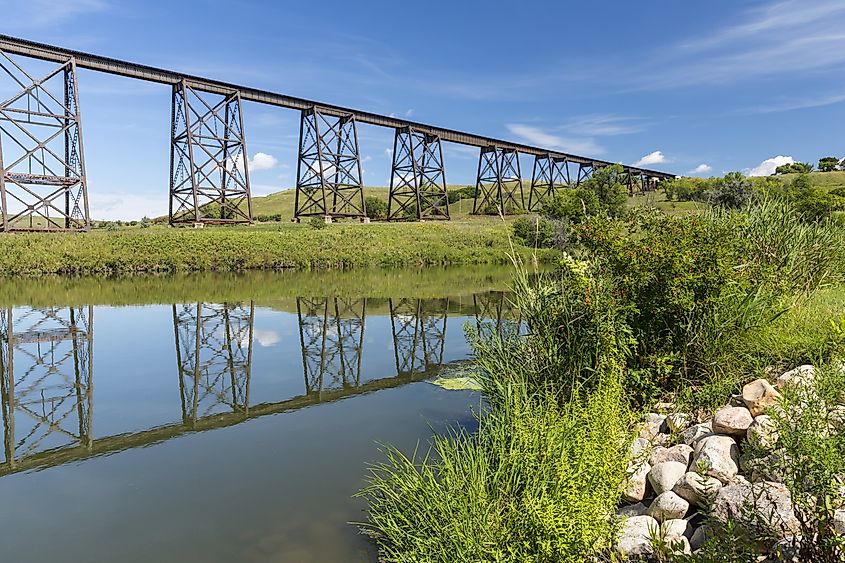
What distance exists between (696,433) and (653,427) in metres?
0.43

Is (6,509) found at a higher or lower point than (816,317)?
lower

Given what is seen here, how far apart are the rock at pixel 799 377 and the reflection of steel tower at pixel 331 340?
16.9 feet

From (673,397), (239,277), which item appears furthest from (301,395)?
(239,277)

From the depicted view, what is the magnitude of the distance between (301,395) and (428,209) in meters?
25.8

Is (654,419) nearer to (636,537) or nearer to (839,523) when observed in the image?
(636,537)

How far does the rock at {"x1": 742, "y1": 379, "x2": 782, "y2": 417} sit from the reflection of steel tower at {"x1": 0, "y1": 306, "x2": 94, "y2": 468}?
5.87 m

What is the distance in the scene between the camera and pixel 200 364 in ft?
28.7

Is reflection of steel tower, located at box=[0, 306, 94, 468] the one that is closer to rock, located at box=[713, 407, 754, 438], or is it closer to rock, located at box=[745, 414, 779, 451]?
rock, located at box=[713, 407, 754, 438]

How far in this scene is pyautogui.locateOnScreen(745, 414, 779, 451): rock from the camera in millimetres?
3064

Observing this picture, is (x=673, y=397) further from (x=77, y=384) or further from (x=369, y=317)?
(x=369, y=317)

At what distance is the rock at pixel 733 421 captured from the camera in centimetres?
364

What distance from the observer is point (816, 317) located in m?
4.86

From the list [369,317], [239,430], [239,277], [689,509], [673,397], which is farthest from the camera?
[239,277]

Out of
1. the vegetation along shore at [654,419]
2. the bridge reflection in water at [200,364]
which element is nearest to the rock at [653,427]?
the vegetation along shore at [654,419]
